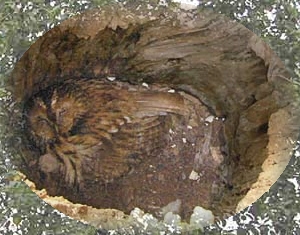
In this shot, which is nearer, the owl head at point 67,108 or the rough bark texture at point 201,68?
the rough bark texture at point 201,68

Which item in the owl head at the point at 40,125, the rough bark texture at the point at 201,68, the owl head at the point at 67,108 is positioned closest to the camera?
the rough bark texture at the point at 201,68

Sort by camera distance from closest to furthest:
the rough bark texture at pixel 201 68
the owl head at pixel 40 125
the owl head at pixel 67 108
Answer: the rough bark texture at pixel 201 68 < the owl head at pixel 40 125 < the owl head at pixel 67 108

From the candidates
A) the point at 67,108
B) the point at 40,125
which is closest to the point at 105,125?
the point at 67,108

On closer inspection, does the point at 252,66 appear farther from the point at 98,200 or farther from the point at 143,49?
the point at 98,200

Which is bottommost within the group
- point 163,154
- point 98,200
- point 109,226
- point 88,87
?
point 109,226

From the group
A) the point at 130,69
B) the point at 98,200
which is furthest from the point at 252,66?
the point at 98,200

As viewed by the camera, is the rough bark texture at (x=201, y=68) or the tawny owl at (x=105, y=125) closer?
the rough bark texture at (x=201, y=68)

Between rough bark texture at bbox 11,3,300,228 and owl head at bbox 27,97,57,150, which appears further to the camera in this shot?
owl head at bbox 27,97,57,150

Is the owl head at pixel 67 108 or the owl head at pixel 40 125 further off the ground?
the owl head at pixel 67 108
